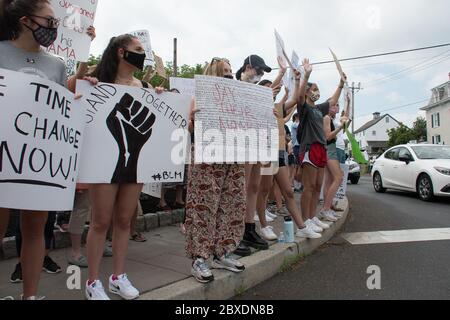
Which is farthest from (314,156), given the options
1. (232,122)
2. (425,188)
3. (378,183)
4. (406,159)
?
(378,183)

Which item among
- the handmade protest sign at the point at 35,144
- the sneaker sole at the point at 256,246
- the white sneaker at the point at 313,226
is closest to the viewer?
the handmade protest sign at the point at 35,144

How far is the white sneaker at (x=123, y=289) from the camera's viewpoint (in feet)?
8.57

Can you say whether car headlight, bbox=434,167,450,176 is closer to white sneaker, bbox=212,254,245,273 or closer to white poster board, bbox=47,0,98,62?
white sneaker, bbox=212,254,245,273

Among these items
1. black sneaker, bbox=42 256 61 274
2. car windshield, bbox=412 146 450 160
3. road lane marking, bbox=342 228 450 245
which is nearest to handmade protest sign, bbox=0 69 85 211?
black sneaker, bbox=42 256 61 274

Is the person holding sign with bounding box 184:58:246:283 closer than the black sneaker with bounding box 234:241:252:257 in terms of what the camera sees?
Yes

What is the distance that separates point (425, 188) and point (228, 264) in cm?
745

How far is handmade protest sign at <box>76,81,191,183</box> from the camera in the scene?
2619 mm

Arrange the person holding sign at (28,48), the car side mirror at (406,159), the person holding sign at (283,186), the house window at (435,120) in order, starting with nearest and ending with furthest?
1. the person holding sign at (28,48)
2. the person holding sign at (283,186)
3. the car side mirror at (406,159)
4. the house window at (435,120)

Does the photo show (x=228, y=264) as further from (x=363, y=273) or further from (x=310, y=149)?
(x=310, y=149)

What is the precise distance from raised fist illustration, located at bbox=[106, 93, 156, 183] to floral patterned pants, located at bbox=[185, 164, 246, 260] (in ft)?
1.84

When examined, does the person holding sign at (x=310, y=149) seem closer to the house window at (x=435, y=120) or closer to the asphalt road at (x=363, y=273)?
the asphalt road at (x=363, y=273)

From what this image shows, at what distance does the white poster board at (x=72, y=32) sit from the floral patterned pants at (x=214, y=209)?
1.33 m

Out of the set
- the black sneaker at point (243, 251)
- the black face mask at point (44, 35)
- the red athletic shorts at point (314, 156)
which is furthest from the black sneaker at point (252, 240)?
the black face mask at point (44, 35)

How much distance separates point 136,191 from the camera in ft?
9.13
